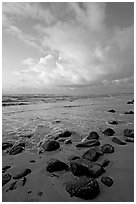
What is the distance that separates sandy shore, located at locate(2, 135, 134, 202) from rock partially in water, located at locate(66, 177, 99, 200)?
8cm

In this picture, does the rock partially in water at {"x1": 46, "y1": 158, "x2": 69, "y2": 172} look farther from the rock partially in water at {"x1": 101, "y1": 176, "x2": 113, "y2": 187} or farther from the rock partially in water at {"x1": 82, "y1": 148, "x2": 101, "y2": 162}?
the rock partially in water at {"x1": 101, "y1": 176, "x2": 113, "y2": 187}

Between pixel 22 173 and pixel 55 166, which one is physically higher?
pixel 55 166

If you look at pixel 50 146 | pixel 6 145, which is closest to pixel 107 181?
pixel 50 146

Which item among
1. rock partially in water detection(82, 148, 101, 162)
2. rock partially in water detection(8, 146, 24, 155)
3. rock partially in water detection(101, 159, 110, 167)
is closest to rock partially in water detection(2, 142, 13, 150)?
rock partially in water detection(8, 146, 24, 155)

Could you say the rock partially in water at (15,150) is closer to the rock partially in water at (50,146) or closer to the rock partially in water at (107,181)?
the rock partially in water at (50,146)

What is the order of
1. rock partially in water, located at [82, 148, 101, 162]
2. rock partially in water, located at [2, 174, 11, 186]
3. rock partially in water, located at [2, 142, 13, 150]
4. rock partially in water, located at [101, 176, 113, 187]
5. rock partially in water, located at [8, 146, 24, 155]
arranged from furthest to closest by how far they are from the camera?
rock partially in water, located at [2, 142, 13, 150], rock partially in water, located at [8, 146, 24, 155], rock partially in water, located at [82, 148, 101, 162], rock partially in water, located at [2, 174, 11, 186], rock partially in water, located at [101, 176, 113, 187]

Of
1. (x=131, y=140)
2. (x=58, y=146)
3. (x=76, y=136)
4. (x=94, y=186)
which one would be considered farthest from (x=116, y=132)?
(x=94, y=186)

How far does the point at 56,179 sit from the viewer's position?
3738mm

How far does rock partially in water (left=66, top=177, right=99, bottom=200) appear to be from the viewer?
3084mm

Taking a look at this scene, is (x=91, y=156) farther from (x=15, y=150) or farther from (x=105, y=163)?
(x=15, y=150)

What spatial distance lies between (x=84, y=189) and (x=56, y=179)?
87 centimetres

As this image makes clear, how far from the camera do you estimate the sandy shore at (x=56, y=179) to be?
125 inches

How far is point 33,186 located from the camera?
3535 mm

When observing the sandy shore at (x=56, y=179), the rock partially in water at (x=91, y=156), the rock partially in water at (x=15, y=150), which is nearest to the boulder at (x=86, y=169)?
the sandy shore at (x=56, y=179)
